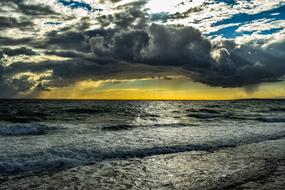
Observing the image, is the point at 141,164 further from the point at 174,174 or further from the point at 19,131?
the point at 19,131

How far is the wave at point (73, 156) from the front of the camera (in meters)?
12.6

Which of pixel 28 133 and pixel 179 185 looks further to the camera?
pixel 28 133

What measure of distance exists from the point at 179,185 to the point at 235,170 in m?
3.05

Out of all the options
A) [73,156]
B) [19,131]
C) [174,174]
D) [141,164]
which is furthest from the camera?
[19,131]

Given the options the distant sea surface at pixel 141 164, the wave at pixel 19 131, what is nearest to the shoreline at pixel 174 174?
the distant sea surface at pixel 141 164

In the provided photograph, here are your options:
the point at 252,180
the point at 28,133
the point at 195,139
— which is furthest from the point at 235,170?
the point at 28,133

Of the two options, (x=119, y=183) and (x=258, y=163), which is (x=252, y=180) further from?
(x=119, y=183)

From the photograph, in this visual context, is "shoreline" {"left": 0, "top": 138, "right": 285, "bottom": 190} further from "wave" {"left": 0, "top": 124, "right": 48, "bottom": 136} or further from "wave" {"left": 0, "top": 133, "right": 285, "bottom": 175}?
"wave" {"left": 0, "top": 124, "right": 48, "bottom": 136}

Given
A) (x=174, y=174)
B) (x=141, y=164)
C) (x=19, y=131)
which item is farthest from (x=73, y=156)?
(x=19, y=131)

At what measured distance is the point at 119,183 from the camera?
1062cm

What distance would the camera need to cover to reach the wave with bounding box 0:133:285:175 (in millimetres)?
12648

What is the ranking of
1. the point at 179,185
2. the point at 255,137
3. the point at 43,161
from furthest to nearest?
the point at 255,137
the point at 43,161
the point at 179,185

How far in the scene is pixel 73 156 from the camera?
14.9 meters

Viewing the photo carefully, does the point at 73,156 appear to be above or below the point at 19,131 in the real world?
above
